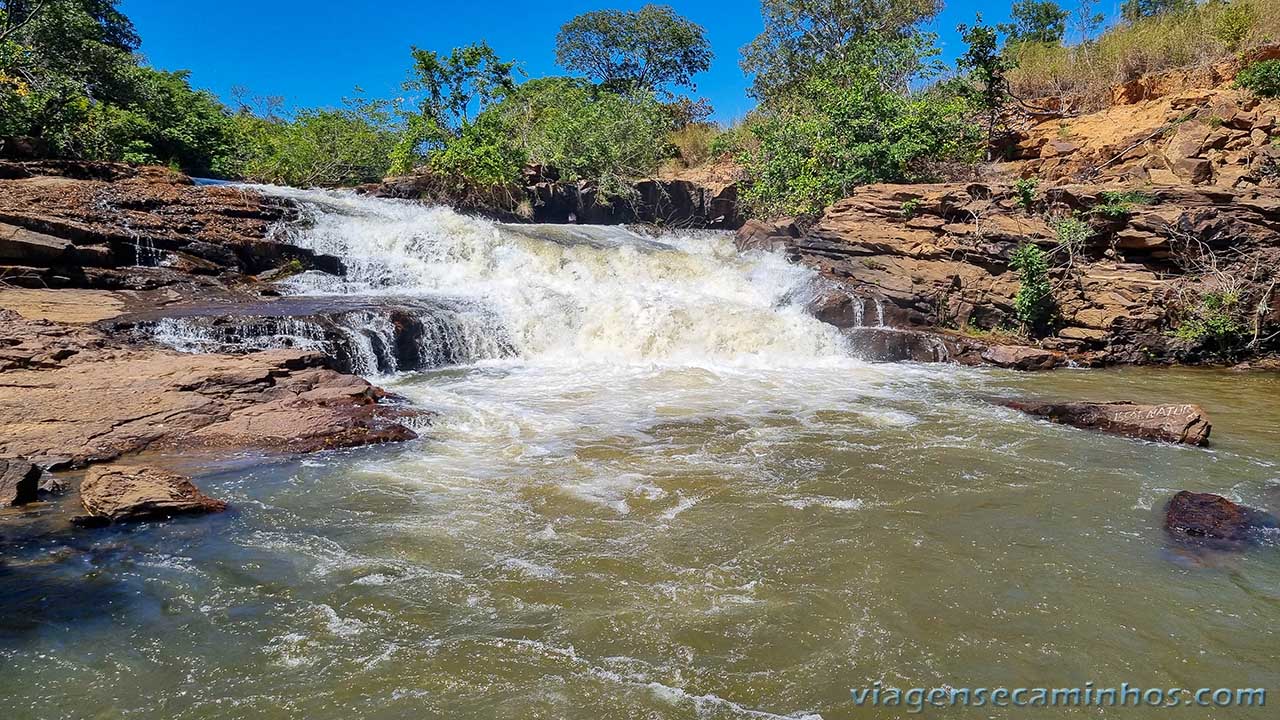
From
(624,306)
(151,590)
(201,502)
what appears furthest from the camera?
(624,306)

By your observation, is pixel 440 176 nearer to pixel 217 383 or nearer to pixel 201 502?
pixel 217 383

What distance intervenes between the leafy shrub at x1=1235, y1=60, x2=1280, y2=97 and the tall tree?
11.5 meters

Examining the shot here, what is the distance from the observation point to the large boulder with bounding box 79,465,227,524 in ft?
15.0

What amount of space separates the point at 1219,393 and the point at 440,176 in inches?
671

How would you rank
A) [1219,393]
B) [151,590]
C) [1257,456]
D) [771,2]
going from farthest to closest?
[771,2] < [1219,393] < [1257,456] < [151,590]

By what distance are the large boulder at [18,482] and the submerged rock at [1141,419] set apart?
339 inches

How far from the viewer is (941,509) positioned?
197 inches

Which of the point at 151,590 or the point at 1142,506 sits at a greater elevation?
the point at 1142,506

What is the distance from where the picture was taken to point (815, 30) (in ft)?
85.0

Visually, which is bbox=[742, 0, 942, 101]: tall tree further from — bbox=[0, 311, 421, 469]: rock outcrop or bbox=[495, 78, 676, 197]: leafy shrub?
bbox=[0, 311, 421, 469]: rock outcrop

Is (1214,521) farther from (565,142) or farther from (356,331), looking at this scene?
(565,142)

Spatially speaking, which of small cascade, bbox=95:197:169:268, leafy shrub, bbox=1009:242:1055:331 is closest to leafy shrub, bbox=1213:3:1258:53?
leafy shrub, bbox=1009:242:1055:331

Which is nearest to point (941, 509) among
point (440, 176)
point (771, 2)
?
point (440, 176)

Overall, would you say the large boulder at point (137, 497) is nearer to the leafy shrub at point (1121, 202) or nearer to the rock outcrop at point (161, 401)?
the rock outcrop at point (161, 401)
